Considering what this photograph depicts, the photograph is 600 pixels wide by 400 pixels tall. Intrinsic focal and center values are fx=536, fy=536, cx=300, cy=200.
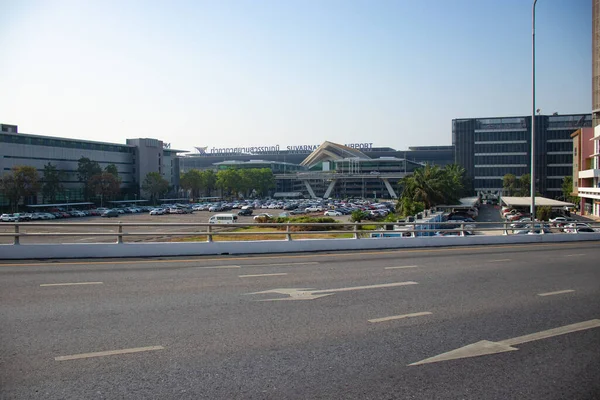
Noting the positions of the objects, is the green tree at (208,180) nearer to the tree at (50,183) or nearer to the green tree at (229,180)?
the green tree at (229,180)

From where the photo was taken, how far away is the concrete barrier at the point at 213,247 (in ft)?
52.2

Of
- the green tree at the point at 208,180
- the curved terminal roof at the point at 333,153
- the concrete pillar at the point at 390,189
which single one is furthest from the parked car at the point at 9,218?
the curved terminal roof at the point at 333,153

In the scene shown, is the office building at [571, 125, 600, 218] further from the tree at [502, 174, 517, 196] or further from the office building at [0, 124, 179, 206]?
the office building at [0, 124, 179, 206]

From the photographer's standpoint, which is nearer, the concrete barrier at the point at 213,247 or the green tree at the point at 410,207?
the concrete barrier at the point at 213,247

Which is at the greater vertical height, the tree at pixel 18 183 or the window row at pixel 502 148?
the window row at pixel 502 148

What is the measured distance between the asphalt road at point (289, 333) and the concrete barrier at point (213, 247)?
4.49ft

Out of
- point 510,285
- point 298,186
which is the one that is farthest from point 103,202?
point 510,285

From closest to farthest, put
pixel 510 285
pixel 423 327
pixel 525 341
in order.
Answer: pixel 525 341 → pixel 423 327 → pixel 510 285

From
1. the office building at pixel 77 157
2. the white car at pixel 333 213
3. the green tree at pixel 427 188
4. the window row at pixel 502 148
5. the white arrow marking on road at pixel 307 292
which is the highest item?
the window row at pixel 502 148

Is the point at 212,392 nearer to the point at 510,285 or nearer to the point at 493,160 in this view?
the point at 510,285

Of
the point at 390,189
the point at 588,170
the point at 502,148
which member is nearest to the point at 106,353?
the point at 588,170

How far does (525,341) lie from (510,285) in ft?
17.5

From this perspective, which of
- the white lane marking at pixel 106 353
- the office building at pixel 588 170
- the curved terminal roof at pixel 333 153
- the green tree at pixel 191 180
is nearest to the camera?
the white lane marking at pixel 106 353

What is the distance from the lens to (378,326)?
869 centimetres
